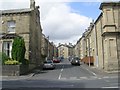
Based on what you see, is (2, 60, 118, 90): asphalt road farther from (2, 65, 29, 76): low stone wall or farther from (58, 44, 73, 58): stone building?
(58, 44, 73, 58): stone building

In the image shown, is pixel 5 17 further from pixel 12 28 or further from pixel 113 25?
pixel 113 25

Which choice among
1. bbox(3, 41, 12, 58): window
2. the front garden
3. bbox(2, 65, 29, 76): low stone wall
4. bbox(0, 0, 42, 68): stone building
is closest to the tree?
the front garden

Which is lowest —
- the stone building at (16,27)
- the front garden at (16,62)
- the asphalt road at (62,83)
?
the asphalt road at (62,83)

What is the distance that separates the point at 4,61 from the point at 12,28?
830 centimetres

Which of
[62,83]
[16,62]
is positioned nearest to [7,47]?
[16,62]

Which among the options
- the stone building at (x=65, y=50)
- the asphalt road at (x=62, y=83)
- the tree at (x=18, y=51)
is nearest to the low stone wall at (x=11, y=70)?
the tree at (x=18, y=51)

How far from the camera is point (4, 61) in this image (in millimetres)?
33188

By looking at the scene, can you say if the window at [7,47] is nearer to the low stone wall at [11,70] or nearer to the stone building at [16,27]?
the stone building at [16,27]

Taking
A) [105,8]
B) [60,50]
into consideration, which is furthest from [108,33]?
[60,50]

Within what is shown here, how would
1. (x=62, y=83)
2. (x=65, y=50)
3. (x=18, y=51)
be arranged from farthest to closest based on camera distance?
(x=65, y=50) → (x=18, y=51) → (x=62, y=83)

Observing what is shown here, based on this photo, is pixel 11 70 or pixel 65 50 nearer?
pixel 11 70

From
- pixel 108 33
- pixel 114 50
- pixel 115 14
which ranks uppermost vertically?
pixel 115 14

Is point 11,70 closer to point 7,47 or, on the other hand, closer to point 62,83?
point 7,47

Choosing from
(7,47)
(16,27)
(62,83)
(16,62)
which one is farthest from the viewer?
(16,27)
